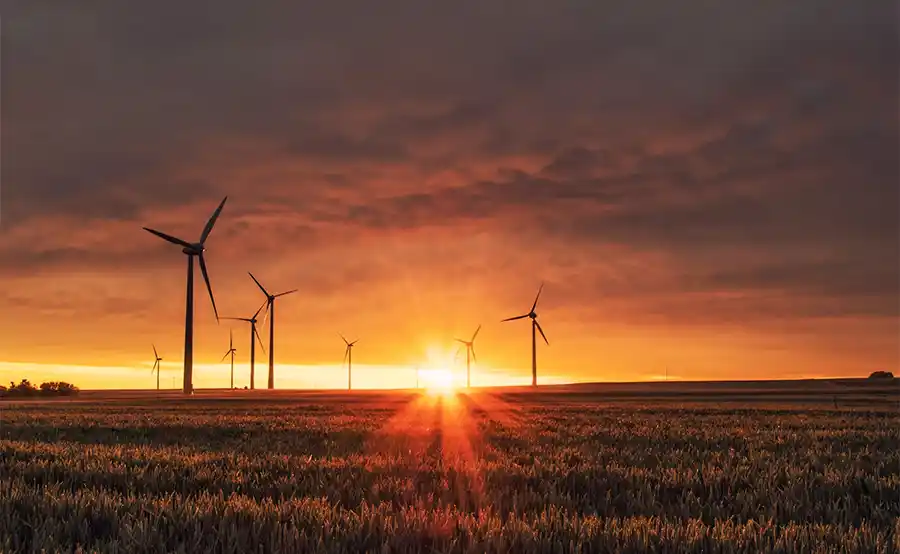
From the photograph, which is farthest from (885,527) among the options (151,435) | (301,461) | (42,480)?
(151,435)

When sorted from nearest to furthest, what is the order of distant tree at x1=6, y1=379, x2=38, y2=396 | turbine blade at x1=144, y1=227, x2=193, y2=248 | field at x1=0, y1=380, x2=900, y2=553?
field at x1=0, y1=380, x2=900, y2=553 < turbine blade at x1=144, y1=227, x2=193, y2=248 < distant tree at x1=6, y1=379, x2=38, y2=396

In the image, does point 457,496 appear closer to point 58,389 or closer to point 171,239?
point 171,239

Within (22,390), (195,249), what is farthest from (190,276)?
(22,390)

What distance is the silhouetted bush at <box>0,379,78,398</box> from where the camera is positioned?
490 ft

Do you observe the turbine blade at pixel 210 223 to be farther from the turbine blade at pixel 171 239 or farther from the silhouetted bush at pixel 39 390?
the silhouetted bush at pixel 39 390

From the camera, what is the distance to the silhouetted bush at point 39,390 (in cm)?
14938

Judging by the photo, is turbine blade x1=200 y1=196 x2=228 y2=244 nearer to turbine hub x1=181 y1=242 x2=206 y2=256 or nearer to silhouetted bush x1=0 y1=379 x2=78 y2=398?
turbine hub x1=181 y1=242 x2=206 y2=256

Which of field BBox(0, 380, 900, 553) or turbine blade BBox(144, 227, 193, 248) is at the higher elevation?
turbine blade BBox(144, 227, 193, 248)

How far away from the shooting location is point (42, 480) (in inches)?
514

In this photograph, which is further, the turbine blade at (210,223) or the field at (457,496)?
the turbine blade at (210,223)

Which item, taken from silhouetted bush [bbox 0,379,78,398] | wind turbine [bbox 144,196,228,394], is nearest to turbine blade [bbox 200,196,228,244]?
wind turbine [bbox 144,196,228,394]

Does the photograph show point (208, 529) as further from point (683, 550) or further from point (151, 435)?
point (151, 435)

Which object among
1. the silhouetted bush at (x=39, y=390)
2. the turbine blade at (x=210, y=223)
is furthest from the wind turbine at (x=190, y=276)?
the silhouetted bush at (x=39, y=390)

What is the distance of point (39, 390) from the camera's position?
503 feet
